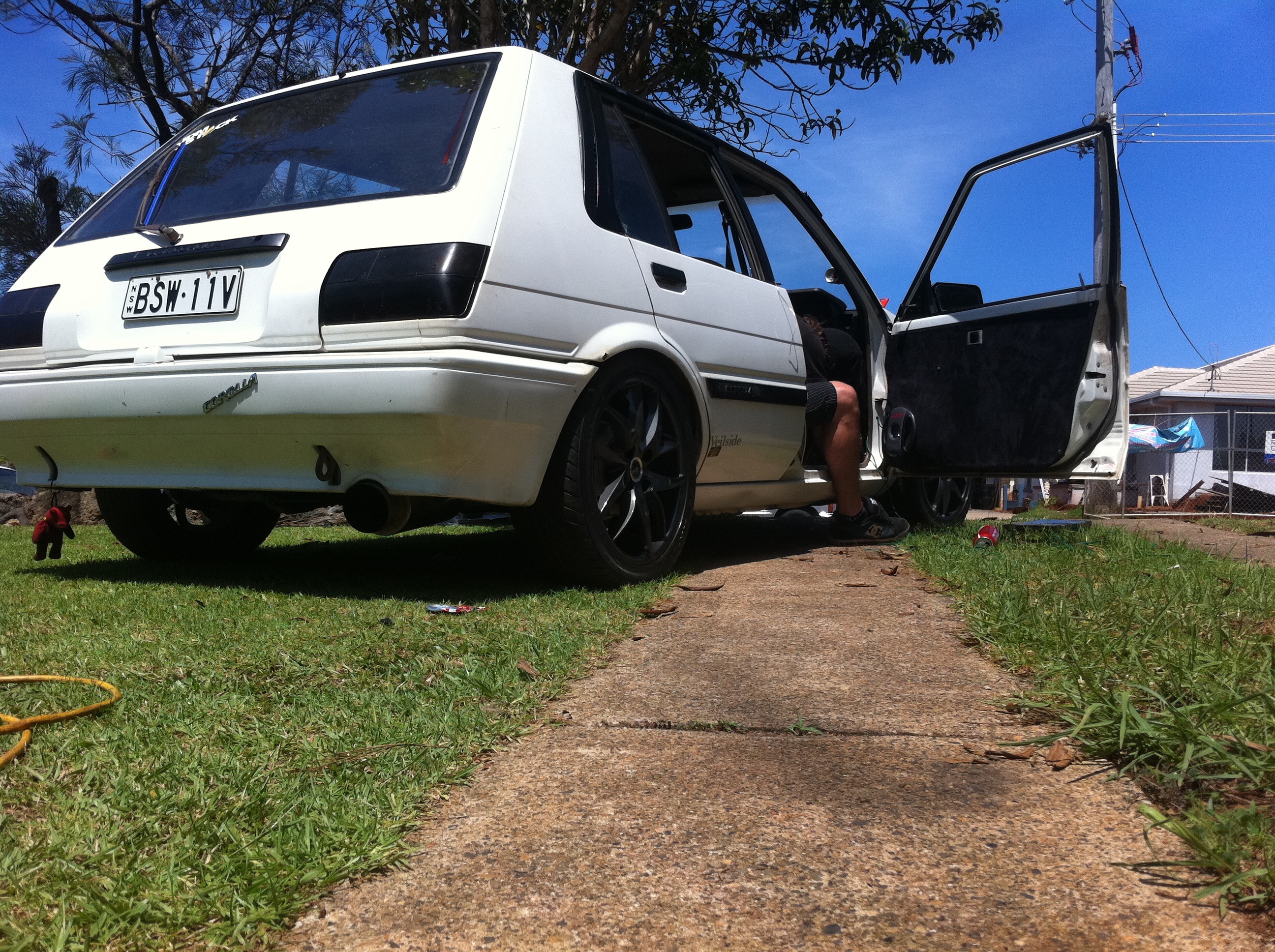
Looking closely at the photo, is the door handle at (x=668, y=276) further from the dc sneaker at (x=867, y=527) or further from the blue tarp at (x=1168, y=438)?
the blue tarp at (x=1168, y=438)

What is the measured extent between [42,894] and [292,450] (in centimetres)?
205

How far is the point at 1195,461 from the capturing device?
24.8 meters

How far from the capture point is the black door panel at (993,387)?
15.8 ft

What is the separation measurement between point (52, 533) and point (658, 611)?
2727mm

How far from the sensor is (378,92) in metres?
3.61

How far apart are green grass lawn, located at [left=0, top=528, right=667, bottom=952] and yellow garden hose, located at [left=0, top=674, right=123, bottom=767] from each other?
0.02m

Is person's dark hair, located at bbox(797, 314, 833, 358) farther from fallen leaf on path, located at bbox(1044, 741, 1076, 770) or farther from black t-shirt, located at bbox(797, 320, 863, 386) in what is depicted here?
fallen leaf on path, located at bbox(1044, 741, 1076, 770)

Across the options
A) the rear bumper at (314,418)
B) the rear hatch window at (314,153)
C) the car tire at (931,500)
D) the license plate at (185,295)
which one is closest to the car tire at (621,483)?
the rear bumper at (314,418)

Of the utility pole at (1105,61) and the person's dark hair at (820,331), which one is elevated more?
the utility pole at (1105,61)

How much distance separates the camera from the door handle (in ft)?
12.4

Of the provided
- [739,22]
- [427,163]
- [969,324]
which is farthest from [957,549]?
[739,22]

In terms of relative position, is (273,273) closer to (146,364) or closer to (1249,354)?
(146,364)

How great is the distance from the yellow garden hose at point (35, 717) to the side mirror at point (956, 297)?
4.18 meters

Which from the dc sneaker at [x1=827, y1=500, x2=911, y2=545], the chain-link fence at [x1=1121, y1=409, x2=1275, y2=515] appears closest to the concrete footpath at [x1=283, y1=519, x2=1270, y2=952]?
the dc sneaker at [x1=827, y1=500, x2=911, y2=545]
